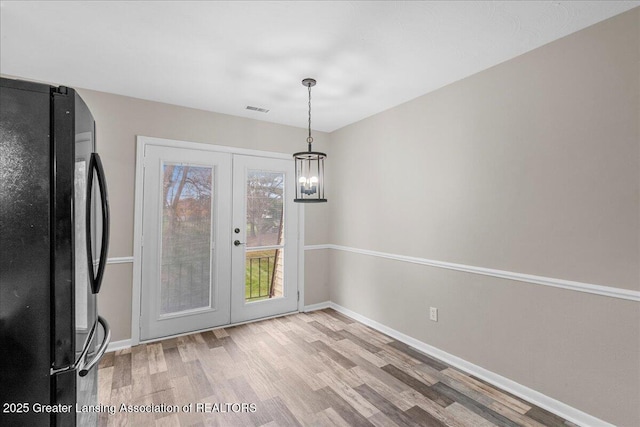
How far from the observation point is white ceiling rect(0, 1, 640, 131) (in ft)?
5.82

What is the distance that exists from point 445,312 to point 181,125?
3372 mm

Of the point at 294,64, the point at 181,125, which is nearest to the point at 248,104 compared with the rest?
the point at 181,125

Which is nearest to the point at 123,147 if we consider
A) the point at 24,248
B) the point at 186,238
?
the point at 186,238

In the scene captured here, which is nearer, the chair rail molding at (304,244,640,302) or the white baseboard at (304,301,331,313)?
the chair rail molding at (304,244,640,302)

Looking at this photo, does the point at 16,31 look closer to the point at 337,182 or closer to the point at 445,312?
the point at 337,182

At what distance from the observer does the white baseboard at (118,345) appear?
114 inches

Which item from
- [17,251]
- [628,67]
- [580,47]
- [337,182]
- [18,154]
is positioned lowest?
[17,251]

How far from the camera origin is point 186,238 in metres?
3.31

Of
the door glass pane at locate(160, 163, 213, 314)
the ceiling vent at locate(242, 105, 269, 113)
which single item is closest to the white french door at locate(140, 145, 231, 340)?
the door glass pane at locate(160, 163, 213, 314)

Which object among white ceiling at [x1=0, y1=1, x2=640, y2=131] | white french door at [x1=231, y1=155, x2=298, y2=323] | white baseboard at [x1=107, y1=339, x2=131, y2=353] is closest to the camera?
white ceiling at [x1=0, y1=1, x2=640, y2=131]

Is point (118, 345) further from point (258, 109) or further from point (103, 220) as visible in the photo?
point (258, 109)

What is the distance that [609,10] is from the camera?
1.77 metres

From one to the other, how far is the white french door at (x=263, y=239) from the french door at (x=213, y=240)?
0.04ft

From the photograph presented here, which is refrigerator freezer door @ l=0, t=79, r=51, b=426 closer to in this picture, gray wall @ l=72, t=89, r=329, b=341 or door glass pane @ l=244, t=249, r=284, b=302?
gray wall @ l=72, t=89, r=329, b=341
